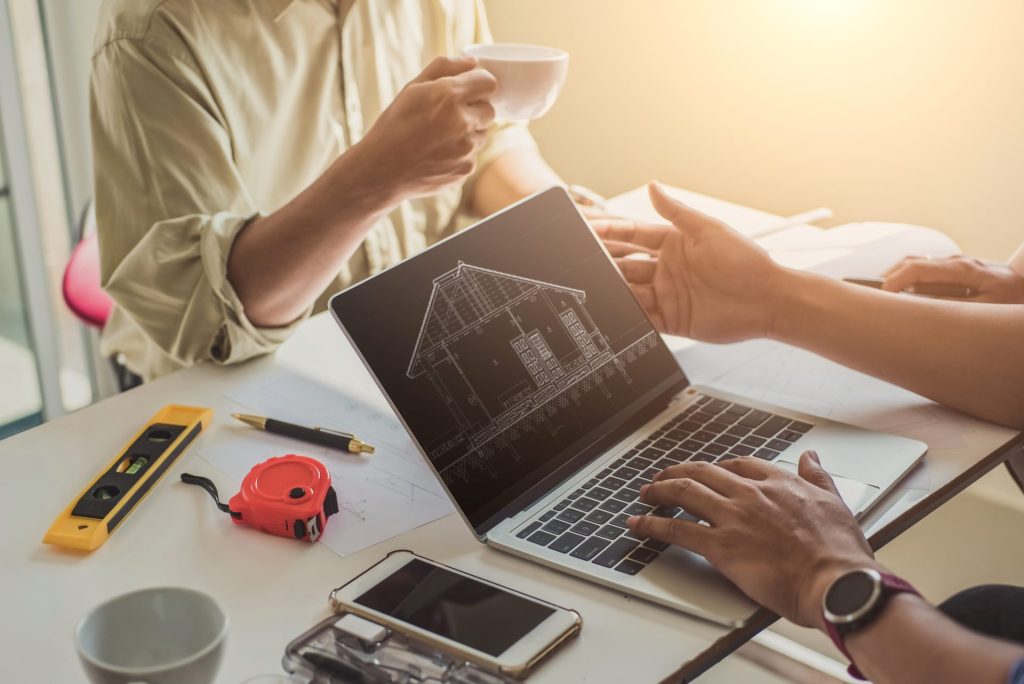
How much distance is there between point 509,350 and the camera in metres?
0.93

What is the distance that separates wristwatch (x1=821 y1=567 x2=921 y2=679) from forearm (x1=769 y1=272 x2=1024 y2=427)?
1.19 feet

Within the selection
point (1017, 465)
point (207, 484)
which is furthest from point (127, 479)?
point (1017, 465)

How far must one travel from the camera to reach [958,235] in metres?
1.64

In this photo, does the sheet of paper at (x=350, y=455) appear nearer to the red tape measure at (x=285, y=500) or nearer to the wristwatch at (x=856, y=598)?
the red tape measure at (x=285, y=500)

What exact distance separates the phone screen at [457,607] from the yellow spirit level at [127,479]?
0.25 metres

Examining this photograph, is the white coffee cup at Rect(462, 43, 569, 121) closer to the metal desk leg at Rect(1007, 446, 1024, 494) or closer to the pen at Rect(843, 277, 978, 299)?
the pen at Rect(843, 277, 978, 299)

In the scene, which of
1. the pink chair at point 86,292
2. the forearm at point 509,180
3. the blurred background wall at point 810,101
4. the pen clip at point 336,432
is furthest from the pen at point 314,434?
the blurred background wall at point 810,101

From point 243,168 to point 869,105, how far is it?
101 cm

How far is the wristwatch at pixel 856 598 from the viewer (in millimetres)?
706

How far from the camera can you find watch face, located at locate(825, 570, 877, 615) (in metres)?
0.71

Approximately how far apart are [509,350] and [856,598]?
371 mm

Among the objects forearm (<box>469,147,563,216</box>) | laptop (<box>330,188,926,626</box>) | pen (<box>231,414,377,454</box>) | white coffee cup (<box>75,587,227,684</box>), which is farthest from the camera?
forearm (<box>469,147,563,216</box>)

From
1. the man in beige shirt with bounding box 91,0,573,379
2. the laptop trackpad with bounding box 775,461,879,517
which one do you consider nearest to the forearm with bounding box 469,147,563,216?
the man in beige shirt with bounding box 91,0,573,379

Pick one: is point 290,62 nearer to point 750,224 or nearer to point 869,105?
point 750,224
